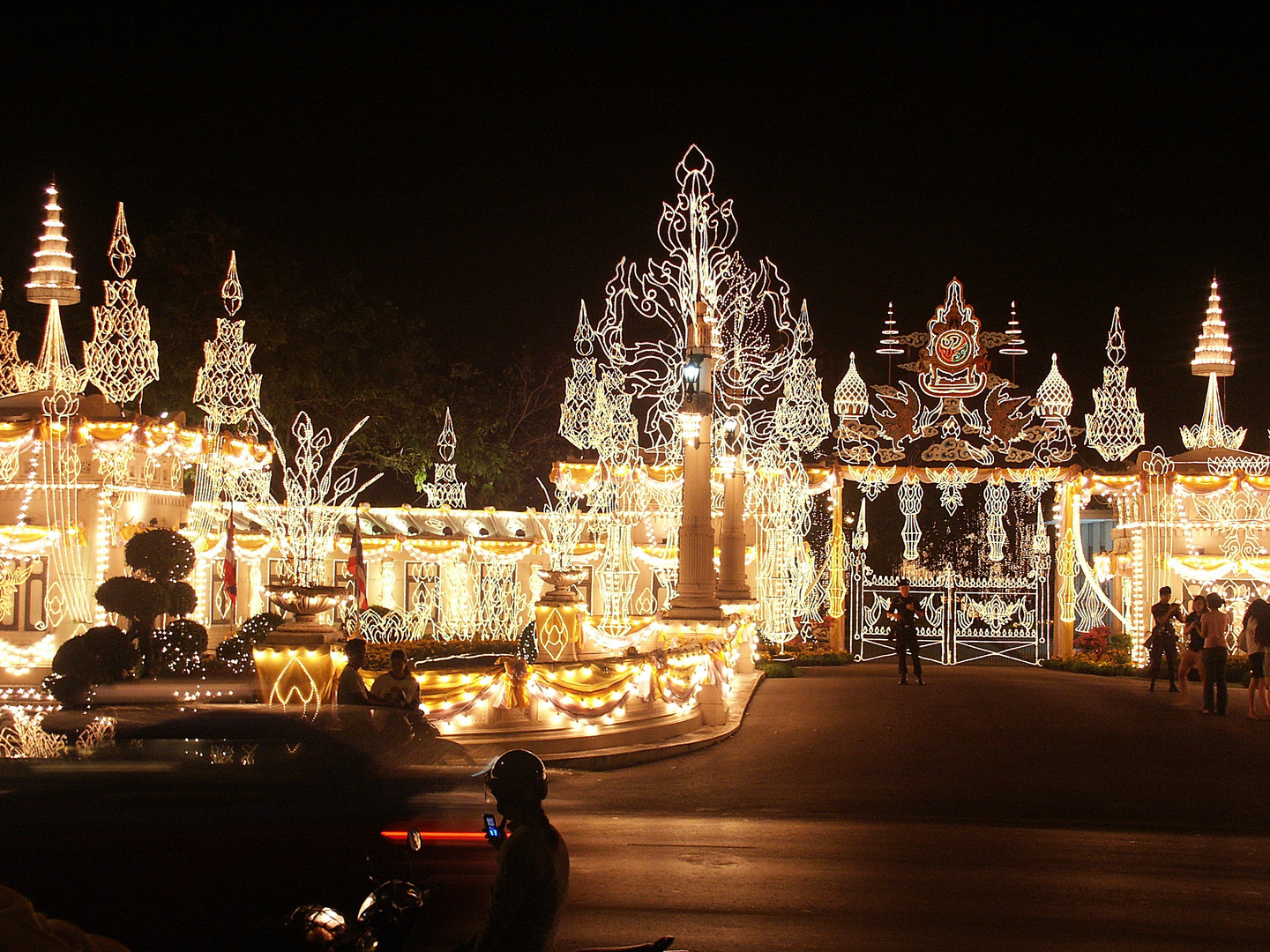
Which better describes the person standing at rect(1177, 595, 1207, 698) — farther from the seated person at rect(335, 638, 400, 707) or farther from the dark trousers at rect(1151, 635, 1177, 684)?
the seated person at rect(335, 638, 400, 707)

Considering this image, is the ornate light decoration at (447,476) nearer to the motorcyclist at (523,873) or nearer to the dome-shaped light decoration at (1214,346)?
the dome-shaped light decoration at (1214,346)

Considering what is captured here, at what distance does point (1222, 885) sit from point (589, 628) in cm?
1564

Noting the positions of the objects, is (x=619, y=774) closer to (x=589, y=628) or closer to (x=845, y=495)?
(x=589, y=628)

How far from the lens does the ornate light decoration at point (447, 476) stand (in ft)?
118

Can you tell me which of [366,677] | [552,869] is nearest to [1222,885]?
[552,869]

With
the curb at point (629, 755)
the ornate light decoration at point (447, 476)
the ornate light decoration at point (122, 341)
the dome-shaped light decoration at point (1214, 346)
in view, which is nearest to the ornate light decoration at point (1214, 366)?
the dome-shaped light decoration at point (1214, 346)

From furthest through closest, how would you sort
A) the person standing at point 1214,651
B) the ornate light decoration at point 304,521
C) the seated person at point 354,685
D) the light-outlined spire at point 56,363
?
the light-outlined spire at point 56,363 → the ornate light decoration at point 304,521 → the person standing at point 1214,651 → the seated person at point 354,685

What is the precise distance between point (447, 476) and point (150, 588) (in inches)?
758

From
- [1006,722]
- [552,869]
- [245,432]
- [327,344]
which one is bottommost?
[1006,722]

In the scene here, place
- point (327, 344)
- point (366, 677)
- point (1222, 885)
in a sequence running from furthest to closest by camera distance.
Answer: point (327, 344)
point (366, 677)
point (1222, 885)

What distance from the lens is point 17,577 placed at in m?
25.1

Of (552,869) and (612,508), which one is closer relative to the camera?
(552,869)

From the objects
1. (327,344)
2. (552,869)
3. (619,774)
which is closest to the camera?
(552,869)

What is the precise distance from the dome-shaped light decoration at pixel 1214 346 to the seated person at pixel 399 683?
2085cm
